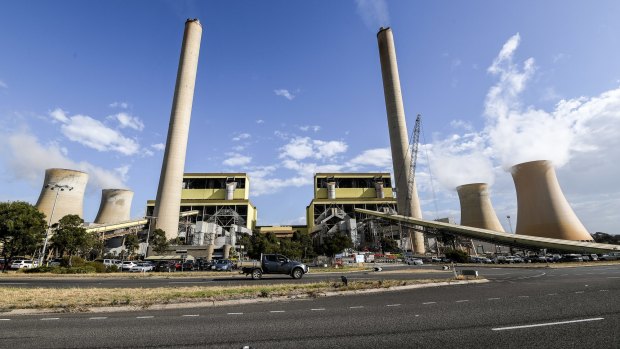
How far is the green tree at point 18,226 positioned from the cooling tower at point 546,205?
8087 cm

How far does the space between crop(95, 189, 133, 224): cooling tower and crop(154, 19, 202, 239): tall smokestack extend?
14.0m

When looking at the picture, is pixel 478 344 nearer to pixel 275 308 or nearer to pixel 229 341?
pixel 229 341

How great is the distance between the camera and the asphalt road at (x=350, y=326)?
6203 mm

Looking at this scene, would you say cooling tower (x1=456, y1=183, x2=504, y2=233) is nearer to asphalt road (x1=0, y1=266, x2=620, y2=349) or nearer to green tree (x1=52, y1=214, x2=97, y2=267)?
asphalt road (x1=0, y1=266, x2=620, y2=349)

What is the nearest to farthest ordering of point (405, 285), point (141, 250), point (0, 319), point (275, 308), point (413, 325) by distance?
point (413, 325) < point (0, 319) < point (275, 308) < point (405, 285) < point (141, 250)

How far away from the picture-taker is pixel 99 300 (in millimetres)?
11656

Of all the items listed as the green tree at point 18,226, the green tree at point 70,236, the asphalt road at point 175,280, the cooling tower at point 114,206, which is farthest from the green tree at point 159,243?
the asphalt road at point 175,280

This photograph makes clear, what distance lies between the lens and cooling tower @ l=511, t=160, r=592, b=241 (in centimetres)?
6056

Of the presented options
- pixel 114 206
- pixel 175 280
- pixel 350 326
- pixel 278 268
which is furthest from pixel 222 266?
pixel 114 206

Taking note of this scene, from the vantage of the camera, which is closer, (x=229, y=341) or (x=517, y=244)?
(x=229, y=341)

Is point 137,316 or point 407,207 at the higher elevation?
point 407,207

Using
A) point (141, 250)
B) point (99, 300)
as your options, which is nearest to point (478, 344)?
point (99, 300)

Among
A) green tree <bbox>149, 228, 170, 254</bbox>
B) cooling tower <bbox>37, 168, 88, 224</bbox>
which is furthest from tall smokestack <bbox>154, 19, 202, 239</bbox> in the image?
cooling tower <bbox>37, 168, 88, 224</bbox>

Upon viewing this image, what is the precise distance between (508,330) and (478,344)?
1.48 metres
